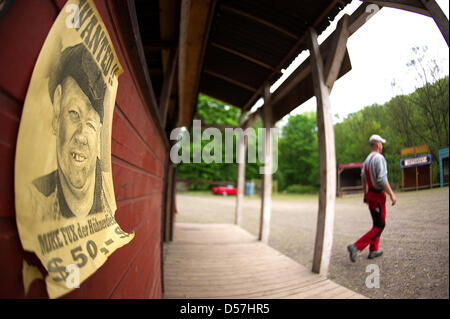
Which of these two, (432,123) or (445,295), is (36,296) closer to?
(432,123)

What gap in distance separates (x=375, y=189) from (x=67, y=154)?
1.72 metres

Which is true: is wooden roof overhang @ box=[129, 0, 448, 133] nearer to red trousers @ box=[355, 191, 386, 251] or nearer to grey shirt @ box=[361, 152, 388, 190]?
grey shirt @ box=[361, 152, 388, 190]

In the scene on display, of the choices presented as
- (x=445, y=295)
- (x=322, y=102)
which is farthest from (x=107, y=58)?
(x=322, y=102)

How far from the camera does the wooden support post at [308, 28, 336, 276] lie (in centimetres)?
308

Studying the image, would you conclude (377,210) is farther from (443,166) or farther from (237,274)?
(237,274)

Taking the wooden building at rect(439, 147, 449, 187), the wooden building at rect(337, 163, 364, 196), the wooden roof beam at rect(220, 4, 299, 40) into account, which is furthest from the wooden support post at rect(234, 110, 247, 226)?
the wooden building at rect(439, 147, 449, 187)

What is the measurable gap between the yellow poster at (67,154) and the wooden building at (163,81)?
2 centimetres

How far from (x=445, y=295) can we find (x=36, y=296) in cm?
226

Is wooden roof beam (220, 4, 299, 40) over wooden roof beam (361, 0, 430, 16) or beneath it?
over

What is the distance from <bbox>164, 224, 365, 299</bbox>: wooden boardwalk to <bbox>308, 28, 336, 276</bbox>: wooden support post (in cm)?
36

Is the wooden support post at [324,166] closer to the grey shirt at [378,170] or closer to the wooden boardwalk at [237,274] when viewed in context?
the wooden boardwalk at [237,274]

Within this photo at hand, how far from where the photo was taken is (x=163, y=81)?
10.3 ft
